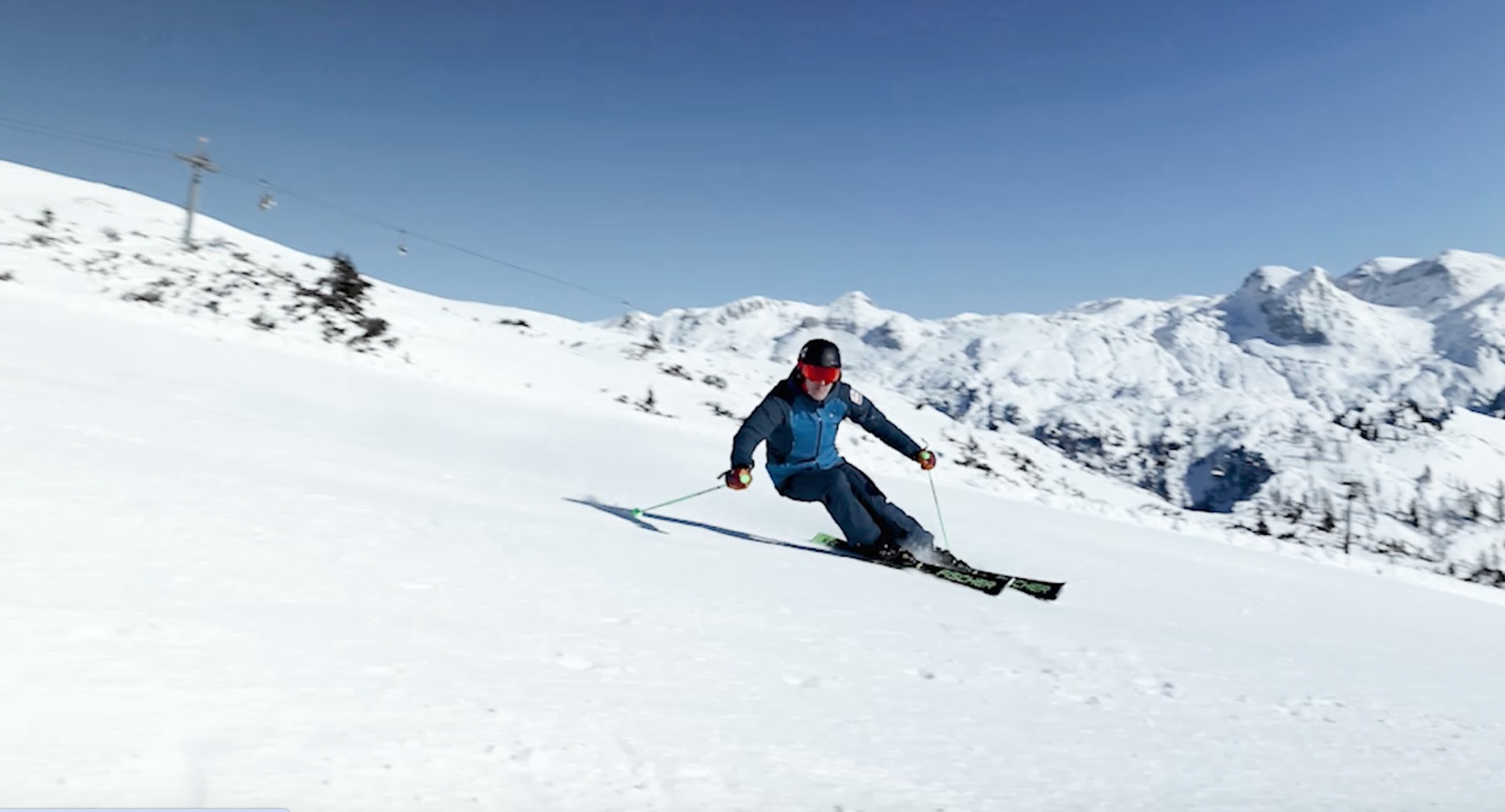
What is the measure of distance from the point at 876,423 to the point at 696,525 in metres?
1.92

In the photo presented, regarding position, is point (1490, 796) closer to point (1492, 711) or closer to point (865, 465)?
point (1492, 711)

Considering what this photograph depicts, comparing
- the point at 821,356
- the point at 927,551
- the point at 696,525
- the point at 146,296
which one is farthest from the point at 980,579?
the point at 146,296

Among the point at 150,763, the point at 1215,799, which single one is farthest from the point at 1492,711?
the point at 150,763

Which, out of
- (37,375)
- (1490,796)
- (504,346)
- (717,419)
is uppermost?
(504,346)

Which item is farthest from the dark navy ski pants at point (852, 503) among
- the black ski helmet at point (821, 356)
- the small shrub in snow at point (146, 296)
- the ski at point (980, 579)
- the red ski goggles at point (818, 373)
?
the small shrub in snow at point (146, 296)

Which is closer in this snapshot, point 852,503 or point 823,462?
point 852,503

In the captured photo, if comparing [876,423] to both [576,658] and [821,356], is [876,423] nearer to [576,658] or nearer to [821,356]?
[821,356]

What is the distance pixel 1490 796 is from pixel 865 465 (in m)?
17.7

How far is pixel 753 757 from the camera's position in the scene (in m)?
2.41

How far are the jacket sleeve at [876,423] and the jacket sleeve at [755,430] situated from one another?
0.82m

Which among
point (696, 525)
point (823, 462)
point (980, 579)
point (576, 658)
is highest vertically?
point (823, 462)

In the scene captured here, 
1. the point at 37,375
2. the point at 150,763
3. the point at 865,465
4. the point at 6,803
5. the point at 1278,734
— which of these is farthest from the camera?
the point at 865,465

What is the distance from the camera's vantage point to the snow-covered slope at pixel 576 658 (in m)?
2.06

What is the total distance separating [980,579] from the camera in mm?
6164
